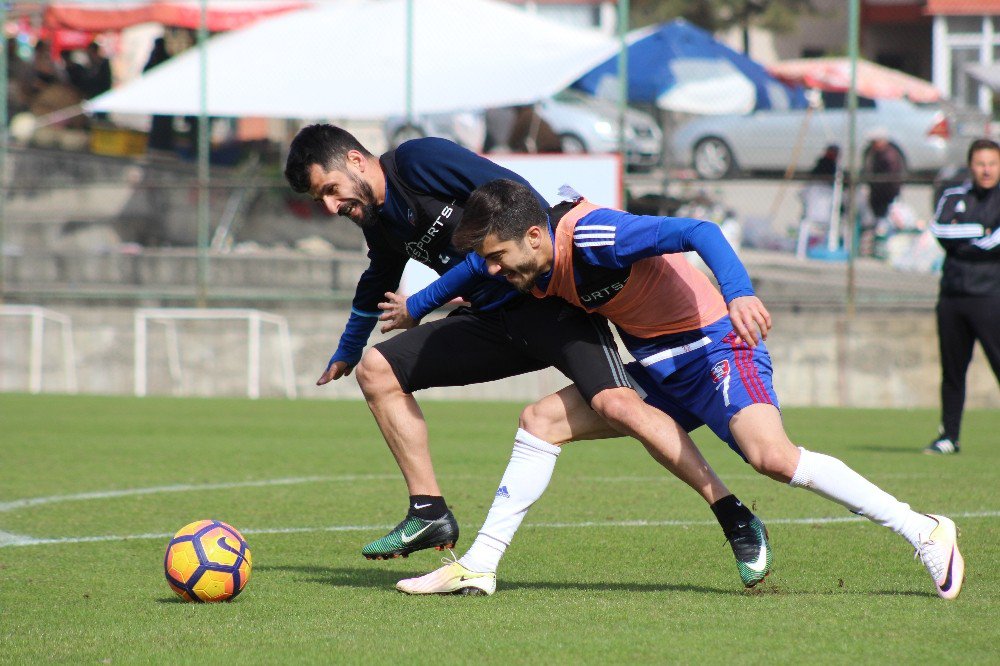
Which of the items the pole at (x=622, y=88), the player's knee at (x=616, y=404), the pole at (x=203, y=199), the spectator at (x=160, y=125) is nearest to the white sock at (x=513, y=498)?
the player's knee at (x=616, y=404)

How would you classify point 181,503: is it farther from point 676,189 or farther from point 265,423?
point 676,189

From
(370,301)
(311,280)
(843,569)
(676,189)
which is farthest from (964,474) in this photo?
(311,280)

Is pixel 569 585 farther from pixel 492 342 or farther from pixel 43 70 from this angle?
pixel 43 70

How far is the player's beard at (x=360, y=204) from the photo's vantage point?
5664mm

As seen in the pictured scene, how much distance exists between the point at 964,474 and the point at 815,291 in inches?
305

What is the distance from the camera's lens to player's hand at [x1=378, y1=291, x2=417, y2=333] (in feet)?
18.7

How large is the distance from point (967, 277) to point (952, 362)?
0.67m

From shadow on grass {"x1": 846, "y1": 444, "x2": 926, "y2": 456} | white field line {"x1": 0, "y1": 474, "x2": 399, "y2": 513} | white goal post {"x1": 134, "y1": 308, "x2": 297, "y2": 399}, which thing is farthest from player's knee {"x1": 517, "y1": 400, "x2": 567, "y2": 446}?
white goal post {"x1": 134, "y1": 308, "x2": 297, "y2": 399}

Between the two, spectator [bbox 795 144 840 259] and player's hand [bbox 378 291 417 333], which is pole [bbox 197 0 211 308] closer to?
spectator [bbox 795 144 840 259]

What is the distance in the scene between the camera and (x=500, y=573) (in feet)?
19.0

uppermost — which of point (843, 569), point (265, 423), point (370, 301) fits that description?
point (370, 301)

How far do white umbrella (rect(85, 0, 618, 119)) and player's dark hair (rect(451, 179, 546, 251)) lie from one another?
1284cm

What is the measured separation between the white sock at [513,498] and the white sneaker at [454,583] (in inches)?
1.1

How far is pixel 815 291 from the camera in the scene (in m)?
16.5
